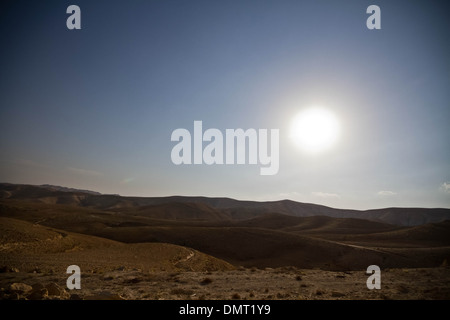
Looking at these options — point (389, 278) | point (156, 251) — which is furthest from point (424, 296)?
point (156, 251)

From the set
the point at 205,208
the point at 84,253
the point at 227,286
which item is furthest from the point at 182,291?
the point at 205,208

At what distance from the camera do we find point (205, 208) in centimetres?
12050

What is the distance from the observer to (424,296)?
9.82 meters

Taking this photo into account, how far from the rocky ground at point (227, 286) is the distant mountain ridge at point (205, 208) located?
87785 millimetres

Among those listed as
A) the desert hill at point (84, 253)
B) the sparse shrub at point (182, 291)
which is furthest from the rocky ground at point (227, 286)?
the desert hill at point (84, 253)

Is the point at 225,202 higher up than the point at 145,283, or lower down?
lower down

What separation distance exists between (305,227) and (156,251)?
2196 inches

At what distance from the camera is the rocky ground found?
30.4ft

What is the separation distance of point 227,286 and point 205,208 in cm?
11044

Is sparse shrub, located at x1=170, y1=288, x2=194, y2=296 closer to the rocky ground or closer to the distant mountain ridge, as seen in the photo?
the rocky ground

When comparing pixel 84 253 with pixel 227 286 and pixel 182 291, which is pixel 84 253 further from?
pixel 227 286
